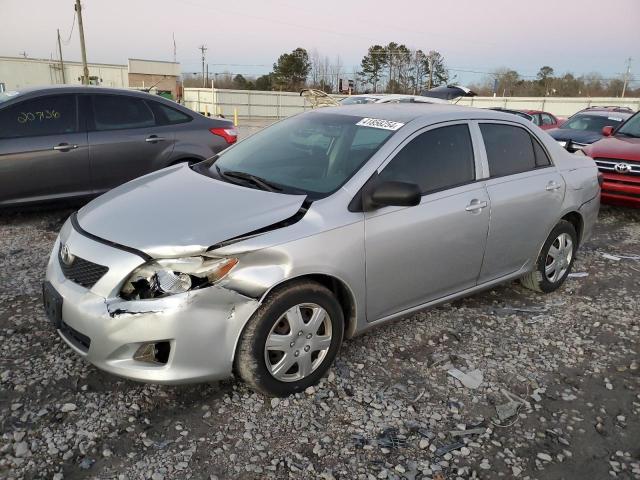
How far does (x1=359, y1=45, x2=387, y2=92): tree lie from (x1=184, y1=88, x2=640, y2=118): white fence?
97.6 ft

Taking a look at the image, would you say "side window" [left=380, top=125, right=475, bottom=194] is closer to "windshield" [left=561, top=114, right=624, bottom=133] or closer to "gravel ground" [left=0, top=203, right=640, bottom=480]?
"gravel ground" [left=0, top=203, right=640, bottom=480]

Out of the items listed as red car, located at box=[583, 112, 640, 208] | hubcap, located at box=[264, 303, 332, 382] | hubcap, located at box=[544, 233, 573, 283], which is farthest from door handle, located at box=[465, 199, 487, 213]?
red car, located at box=[583, 112, 640, 208]

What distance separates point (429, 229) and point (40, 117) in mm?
4706

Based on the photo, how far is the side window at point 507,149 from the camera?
3.96m

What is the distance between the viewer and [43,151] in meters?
5.68

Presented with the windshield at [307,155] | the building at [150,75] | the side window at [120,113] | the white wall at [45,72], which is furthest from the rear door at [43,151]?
the building at [150,75]

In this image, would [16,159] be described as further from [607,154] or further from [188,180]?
[607,154]

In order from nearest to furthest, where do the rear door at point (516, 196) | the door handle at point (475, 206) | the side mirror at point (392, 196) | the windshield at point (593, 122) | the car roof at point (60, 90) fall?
the side mirror at point (392, 196)
the door handle at point (475, 206)
the rear door at point (516, 196)
the car roof at point (60, 90)
the windshield at point (593, 122)

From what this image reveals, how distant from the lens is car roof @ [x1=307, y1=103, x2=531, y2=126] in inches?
145

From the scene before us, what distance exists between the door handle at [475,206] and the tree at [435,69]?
2625 inches

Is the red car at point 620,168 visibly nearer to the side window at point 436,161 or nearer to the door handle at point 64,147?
the side window at point 436,161

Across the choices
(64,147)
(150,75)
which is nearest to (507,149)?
(64,147)

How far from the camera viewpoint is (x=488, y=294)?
4.71 m

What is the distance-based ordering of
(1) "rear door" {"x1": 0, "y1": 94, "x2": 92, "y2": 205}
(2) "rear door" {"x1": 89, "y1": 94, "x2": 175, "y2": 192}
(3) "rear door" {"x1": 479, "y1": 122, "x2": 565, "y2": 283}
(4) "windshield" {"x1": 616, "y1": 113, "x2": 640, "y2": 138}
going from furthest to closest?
(4) "windshield" {"x1": 616, "y1": 113, "x2": 640, "y2": 138} → (2) "rear door" {"x1": 89, "y1": 94, "x2": 175, "y2": 192} → (1) "rear door" {"x1": 0, "y1": 94, "x2": 92, "y2": 205} → (3) "rear door" {"x1": 479, "y1": 122, "x2": 565, "y2": 283}
